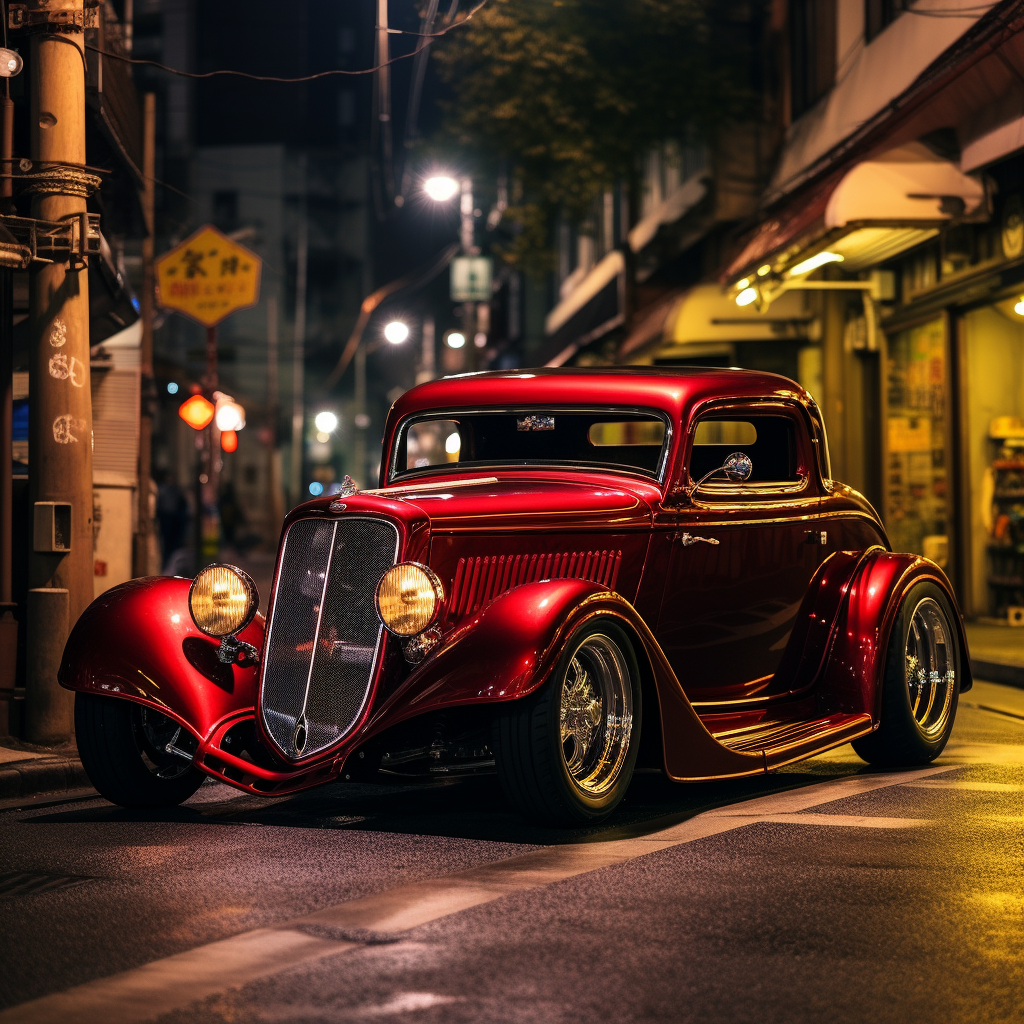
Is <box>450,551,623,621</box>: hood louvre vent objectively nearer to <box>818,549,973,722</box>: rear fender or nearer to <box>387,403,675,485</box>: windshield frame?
<box>387,403,675,485</box>: windshield frame

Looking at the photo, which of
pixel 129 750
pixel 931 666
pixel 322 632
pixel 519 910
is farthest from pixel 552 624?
pixel 931 666

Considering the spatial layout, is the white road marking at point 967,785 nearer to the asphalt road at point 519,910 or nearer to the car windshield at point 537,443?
the asphalt road at point 519,910

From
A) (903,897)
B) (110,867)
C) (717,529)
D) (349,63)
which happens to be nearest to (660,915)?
(903,897)

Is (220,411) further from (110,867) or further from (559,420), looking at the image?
(110,867)

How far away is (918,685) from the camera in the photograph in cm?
814

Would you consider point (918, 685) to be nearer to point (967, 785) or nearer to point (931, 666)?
point (931, 666)

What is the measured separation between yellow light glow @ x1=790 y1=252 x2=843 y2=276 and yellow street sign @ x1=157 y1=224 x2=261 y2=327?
5912mm

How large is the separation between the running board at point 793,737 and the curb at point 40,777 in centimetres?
319

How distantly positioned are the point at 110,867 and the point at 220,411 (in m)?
20.4

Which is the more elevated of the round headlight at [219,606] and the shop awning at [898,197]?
the shop awning at [898,197]

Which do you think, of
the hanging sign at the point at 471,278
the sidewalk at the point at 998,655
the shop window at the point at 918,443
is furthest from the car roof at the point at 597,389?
the hanging sign at the point at 471,278

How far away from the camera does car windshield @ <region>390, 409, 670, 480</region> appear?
764 centimetres

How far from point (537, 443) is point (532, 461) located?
30 cm

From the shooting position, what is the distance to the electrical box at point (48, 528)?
340 inches
